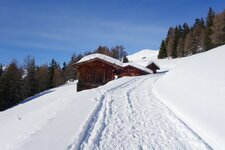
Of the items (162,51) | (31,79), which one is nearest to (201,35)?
(162,51)

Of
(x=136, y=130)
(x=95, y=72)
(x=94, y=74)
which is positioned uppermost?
(x=95, y=72)

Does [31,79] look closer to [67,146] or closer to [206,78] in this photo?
[206,78]

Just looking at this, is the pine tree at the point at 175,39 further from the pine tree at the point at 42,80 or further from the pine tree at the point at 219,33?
the pine tree at the point at 42,80

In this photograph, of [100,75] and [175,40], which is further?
[175,40]

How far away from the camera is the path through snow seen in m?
7.86

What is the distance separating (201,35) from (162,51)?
83.4ft

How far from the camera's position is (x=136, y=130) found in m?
9.47

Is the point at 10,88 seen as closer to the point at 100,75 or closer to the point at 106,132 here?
the point at 100,75

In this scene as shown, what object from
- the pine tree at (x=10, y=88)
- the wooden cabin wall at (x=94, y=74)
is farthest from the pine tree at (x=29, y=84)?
the wooden cabin wall at (x=94, y=74)

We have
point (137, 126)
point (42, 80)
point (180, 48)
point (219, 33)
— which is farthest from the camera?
point (180, 48)

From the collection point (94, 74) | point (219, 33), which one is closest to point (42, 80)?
point (219, 33)

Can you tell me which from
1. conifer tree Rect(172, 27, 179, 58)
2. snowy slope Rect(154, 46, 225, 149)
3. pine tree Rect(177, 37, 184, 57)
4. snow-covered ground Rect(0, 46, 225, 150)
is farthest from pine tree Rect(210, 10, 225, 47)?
snow-covered ground Rect(0, 46, 225, 150)

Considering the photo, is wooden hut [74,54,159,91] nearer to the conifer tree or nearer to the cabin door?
the cabin door

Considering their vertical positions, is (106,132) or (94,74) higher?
(94,74)
